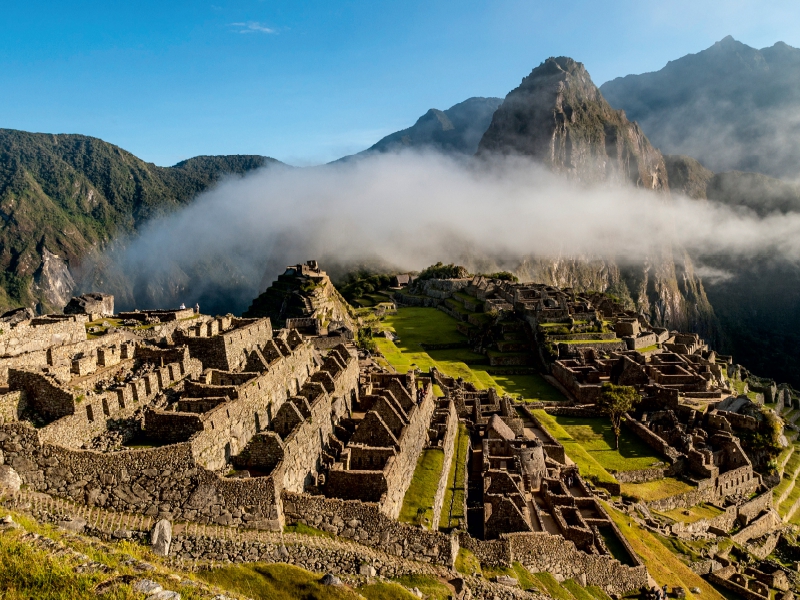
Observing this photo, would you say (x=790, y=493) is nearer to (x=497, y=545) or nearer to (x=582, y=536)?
(x=582, y=536)

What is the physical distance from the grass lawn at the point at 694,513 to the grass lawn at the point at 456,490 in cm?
1468

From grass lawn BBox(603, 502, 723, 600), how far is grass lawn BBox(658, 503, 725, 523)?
549cm

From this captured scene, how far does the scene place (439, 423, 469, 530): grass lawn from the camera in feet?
73.2

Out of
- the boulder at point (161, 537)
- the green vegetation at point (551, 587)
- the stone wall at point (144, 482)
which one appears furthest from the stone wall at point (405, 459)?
the boulder at point (161, 537)

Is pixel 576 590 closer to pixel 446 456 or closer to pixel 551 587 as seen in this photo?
pixel 551 587

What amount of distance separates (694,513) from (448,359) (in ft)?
106

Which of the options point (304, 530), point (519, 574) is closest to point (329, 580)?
point (304, 530)

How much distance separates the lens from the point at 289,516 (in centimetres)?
1642

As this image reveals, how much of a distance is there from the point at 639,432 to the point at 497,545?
27.3 metres

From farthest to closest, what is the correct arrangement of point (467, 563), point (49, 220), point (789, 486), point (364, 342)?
1. point (49, 220)
2. point (364, 342)
3. point (789, 486)
4. point (467, 563)

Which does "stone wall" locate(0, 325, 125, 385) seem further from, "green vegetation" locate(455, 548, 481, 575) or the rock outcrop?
the rock outcrop

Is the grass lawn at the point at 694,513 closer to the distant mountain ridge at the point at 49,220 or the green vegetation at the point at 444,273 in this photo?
the green vegetation at the point at 444,273

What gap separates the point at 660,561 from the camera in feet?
90.4

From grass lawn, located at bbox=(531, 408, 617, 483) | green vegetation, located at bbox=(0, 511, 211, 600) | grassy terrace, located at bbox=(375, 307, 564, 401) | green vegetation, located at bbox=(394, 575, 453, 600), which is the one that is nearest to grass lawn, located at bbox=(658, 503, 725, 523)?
grass lawn, located at bbox=(531, 408, 617, 483)
